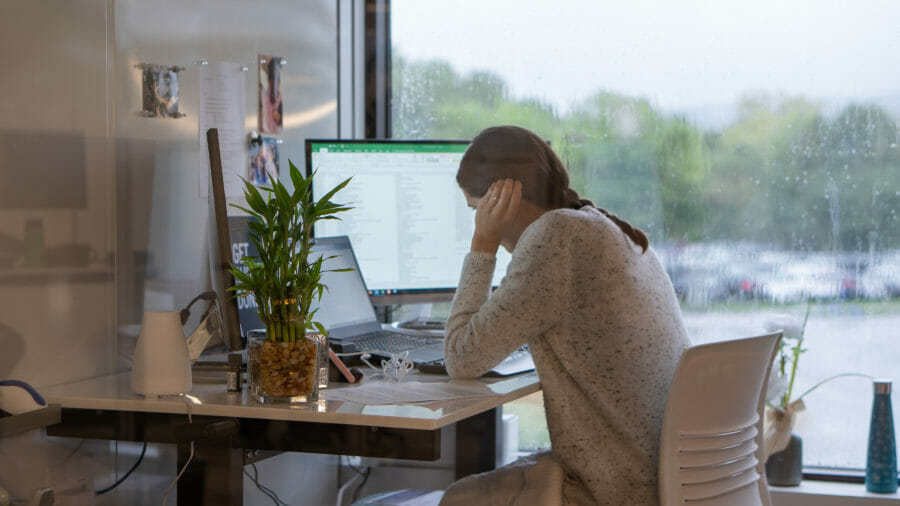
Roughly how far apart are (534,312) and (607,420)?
0.22 m

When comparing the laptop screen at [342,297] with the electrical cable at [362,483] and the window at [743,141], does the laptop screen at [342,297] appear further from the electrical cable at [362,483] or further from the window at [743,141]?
the window at [743,141]

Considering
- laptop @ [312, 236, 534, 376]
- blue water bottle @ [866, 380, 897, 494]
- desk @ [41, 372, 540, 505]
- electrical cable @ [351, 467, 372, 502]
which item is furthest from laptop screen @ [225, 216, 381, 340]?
blue water bottle @ [866, 380, 897, 494]

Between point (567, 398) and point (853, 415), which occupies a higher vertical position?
point (567, 398)

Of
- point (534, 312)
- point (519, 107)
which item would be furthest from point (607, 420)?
point (519, 107)

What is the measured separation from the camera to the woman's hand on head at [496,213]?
182 centimetres

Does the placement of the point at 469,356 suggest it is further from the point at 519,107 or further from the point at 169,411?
the point at 519,107

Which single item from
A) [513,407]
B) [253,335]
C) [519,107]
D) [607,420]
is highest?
[519,107]

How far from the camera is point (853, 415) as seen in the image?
2.55m

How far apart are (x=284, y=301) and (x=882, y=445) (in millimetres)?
1713

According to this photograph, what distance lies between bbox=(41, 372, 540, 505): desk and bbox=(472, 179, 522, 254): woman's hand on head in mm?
356

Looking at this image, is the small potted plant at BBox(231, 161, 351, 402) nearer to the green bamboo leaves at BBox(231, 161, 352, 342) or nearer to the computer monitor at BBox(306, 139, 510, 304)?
the green bamboo leaves at BBox(231, 161, 352, 342)

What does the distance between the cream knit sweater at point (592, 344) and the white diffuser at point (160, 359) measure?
0.50 m

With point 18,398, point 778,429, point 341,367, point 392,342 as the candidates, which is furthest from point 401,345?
point 778,429

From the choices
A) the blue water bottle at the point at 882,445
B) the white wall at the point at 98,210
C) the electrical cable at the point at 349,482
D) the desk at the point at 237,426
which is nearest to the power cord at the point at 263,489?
the white wall at the point at 98,210
